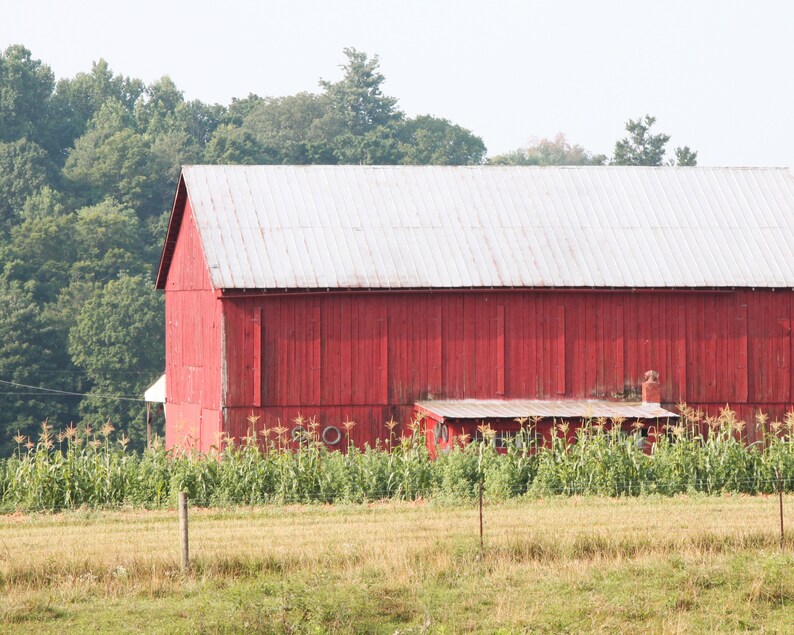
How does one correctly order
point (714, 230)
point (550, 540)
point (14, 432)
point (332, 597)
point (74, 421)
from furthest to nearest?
point (74, 421), point (14, 432), point (714, 230), point (550, 540), point (332, 597)

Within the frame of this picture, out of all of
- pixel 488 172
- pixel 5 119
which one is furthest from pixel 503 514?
pixel 5 119

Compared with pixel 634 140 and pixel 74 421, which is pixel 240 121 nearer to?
pixel 634 140

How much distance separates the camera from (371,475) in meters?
25.0

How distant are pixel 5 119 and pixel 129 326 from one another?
113 ft

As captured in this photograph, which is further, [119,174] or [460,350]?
[119,174]

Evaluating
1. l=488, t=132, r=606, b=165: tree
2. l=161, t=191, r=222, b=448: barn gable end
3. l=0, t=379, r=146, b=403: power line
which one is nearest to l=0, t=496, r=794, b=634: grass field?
l=161, t=191, r=222, b=448: barn gable end

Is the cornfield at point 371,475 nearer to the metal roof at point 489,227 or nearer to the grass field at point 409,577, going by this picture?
the grass field at point 409,577

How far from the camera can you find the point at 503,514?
21.9 metres

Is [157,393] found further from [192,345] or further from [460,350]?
[460,350]

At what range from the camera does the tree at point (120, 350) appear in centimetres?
6250

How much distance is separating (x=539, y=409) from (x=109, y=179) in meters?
59.0

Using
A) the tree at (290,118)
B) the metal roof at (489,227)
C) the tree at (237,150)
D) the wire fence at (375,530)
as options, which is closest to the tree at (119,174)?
the tree at (237,150)

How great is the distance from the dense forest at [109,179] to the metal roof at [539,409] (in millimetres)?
31645

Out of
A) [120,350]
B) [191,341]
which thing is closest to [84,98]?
[120,350]
